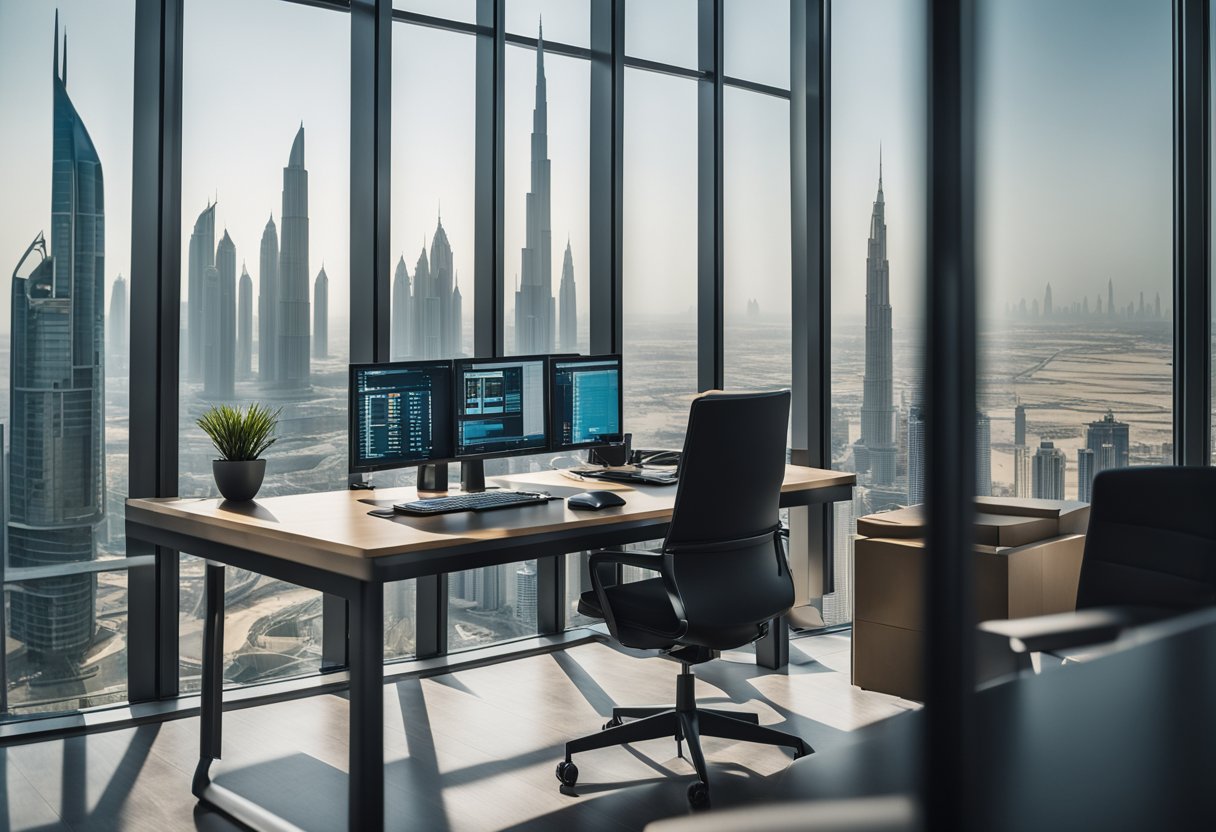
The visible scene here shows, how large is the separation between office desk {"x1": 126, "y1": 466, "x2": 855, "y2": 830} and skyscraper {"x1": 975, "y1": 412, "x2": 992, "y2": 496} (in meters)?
2.12

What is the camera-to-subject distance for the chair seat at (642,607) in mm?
2850

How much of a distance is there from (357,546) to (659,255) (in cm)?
256

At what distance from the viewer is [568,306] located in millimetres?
4543

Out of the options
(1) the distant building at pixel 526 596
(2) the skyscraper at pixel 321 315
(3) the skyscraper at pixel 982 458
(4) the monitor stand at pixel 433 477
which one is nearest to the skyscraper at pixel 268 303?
(2) the skyscraper at pixel 321 315

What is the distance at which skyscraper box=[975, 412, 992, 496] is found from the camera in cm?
42

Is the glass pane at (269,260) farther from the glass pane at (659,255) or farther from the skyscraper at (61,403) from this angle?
the glass pane at (659,255)

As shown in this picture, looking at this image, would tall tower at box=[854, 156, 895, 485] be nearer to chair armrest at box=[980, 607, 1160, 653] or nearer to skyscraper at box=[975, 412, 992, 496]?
chair armrest at box=[980, 607, 1160, 653]

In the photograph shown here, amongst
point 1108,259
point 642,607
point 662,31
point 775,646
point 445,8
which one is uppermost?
point 662,31

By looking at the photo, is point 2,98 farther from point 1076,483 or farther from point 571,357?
point 1076,483

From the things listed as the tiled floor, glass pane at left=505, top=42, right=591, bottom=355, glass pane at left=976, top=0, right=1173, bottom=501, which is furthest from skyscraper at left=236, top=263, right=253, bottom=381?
glass pane at left=976, top=0, right=1173, bottom=501

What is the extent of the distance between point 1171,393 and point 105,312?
13.6 ft

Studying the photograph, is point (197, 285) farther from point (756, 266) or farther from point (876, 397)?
point (876, 397)

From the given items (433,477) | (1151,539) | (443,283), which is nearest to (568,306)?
(443,283)

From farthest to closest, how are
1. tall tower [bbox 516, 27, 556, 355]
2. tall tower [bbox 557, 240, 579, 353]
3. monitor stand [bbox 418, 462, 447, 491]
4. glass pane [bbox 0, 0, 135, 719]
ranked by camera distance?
1. tall tower [bbox 557, 240, 579, 353]
2. tall tower [bbox 516, 27, 556, 355]
3. monitor stand [bbox 418, 462, 447, 491]
4. glass pane [bbox 0, 0, 135, 719]
